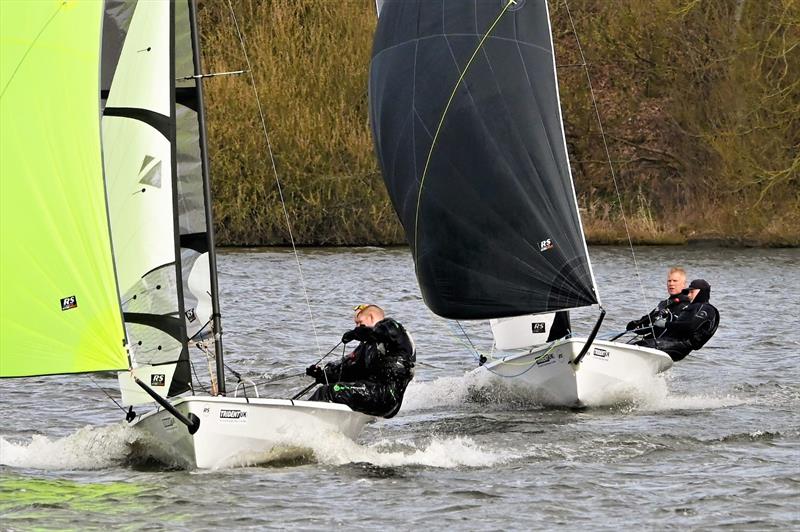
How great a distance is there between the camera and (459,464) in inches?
397

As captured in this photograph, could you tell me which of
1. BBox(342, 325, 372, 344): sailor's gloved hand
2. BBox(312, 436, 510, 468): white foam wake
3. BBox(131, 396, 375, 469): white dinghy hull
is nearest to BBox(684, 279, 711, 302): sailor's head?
BBox(312, 436, 510, 468): white foam wake

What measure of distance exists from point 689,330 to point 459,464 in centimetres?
394

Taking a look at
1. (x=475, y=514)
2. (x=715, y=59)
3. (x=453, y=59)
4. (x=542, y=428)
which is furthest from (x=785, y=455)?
(x=715, y=59)

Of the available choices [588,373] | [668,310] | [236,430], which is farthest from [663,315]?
[236,430]

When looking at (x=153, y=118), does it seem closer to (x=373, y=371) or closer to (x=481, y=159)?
(x=373, y=371)

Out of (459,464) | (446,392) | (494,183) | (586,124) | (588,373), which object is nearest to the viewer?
(459,464)

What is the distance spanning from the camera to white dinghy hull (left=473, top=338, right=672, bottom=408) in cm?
1232

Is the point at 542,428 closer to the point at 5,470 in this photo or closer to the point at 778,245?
the point at 5,470

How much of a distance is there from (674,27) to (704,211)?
4.95m

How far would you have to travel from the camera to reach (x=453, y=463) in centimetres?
1010

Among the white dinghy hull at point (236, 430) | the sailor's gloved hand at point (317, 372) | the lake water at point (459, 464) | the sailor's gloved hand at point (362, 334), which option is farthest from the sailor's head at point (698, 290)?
the white dinghy hull at point (236, 430)

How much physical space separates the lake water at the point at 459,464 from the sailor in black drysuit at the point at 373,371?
1.21ft

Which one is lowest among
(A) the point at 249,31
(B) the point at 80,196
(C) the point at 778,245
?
(C) the point at 778,245

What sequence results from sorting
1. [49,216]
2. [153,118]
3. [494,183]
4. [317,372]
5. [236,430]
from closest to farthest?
[49,216], [236,430], [153,118], [317,372], [494,183]
